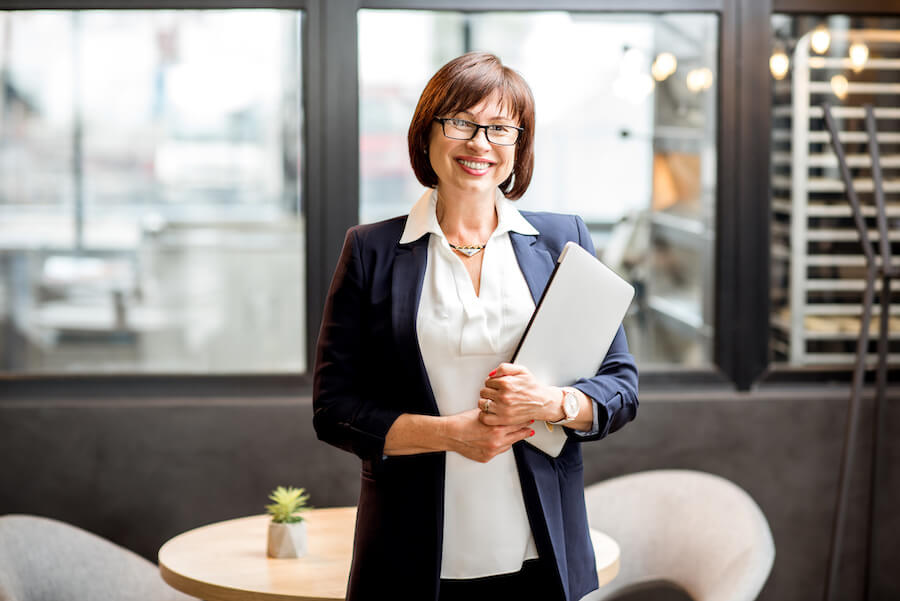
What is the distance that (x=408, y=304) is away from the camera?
64.9 inches

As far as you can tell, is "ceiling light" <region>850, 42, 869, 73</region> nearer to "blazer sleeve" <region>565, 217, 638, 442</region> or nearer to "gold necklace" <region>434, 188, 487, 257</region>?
"blazer sleeve" <region>565, 217, 638, 442</region>

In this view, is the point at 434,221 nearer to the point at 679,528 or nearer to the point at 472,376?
the point at 472,376

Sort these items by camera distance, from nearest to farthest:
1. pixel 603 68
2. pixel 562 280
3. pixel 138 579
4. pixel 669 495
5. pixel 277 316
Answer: pixel 562 280
pixel 138 579
pixel 669 495
pixel 603 68
pixel 277 316

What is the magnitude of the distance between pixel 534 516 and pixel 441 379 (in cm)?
27

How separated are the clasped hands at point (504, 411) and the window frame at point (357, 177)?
67.8 inches

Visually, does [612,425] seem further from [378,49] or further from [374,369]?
[378,49]

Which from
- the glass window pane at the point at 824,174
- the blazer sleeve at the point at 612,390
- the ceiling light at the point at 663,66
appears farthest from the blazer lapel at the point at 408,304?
the ceiling light at the point at 663,66

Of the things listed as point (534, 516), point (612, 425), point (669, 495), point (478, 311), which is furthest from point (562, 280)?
point (669, 495)

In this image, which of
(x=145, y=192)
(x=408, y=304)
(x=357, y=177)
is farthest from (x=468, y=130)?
(x=145, y=192)

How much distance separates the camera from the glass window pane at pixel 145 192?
17.2 ft

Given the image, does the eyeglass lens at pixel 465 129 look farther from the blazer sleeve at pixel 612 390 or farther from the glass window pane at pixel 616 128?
the glass window pane at pixel 616 128

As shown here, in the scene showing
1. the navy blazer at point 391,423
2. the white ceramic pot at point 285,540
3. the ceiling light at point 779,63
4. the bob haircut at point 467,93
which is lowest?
the white ceramic pot at point 285,540

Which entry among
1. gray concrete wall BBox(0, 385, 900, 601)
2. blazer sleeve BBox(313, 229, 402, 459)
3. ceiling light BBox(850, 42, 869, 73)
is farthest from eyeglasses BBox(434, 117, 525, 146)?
ceiling light BBox(850, 42, 869, 73)

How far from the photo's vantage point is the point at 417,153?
1722 mm
